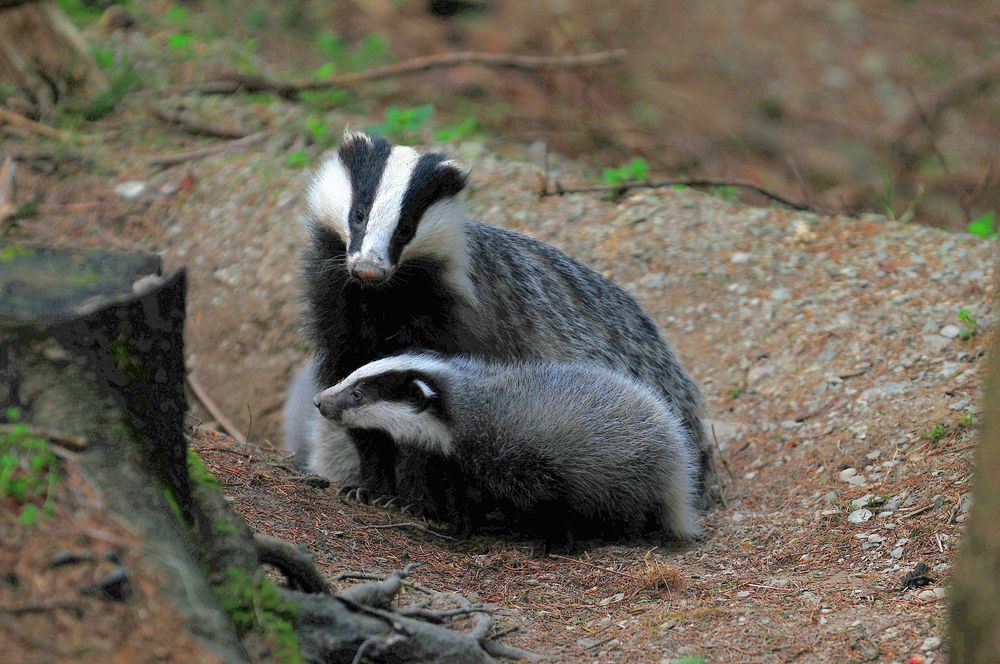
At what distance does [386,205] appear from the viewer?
13.5 feet

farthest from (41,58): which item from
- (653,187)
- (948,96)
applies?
(948,96)

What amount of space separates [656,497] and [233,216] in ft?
12.0

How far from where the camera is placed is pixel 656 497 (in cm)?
434

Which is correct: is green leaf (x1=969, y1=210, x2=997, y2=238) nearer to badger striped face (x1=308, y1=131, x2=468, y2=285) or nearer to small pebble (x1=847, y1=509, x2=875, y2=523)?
small pebble (x1=847, y1=509, x2=875, y2=523)

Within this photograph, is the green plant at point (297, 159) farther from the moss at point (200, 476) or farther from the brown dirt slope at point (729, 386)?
the moss at point (200, 476)

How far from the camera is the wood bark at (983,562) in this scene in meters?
→ 2.11

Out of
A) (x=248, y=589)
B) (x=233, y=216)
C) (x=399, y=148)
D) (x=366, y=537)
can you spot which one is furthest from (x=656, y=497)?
(x=233, y=216)

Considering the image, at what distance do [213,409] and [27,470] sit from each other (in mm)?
3684

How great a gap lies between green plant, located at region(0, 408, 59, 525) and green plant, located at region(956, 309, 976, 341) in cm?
422

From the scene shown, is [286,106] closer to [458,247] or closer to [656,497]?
[458,247]

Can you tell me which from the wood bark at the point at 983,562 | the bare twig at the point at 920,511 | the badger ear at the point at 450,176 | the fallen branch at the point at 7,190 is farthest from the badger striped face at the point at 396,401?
the fallen branch at the point at 7,190

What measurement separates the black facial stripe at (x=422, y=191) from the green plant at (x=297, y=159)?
9.54 ft

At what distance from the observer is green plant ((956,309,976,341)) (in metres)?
5.16

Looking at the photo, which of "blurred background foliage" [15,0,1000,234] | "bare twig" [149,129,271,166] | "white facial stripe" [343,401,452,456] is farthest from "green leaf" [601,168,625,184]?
"white facial stripe" [343,401,452,456]
